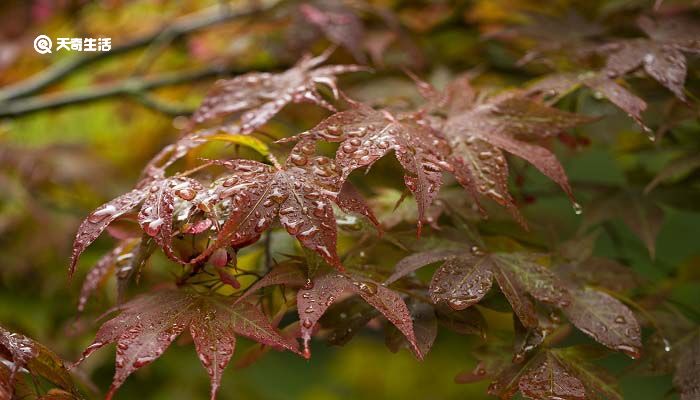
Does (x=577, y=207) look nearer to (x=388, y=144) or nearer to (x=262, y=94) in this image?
(x=388, y=144)

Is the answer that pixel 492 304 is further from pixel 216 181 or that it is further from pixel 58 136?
pixel 58 136

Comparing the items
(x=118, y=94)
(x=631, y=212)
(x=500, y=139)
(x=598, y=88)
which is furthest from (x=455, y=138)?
(x=118, y=94)

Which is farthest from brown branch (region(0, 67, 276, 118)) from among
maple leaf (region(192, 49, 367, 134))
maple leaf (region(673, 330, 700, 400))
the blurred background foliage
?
maple leaf (region(673, 330, 700, 400))

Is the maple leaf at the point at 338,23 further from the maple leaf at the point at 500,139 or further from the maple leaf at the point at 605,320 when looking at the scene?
the maple leaf at the point at 605,320

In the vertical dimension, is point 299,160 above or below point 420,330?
above

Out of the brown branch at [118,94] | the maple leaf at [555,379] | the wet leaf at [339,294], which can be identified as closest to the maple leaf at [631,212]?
the maple leaf at [555,379]
